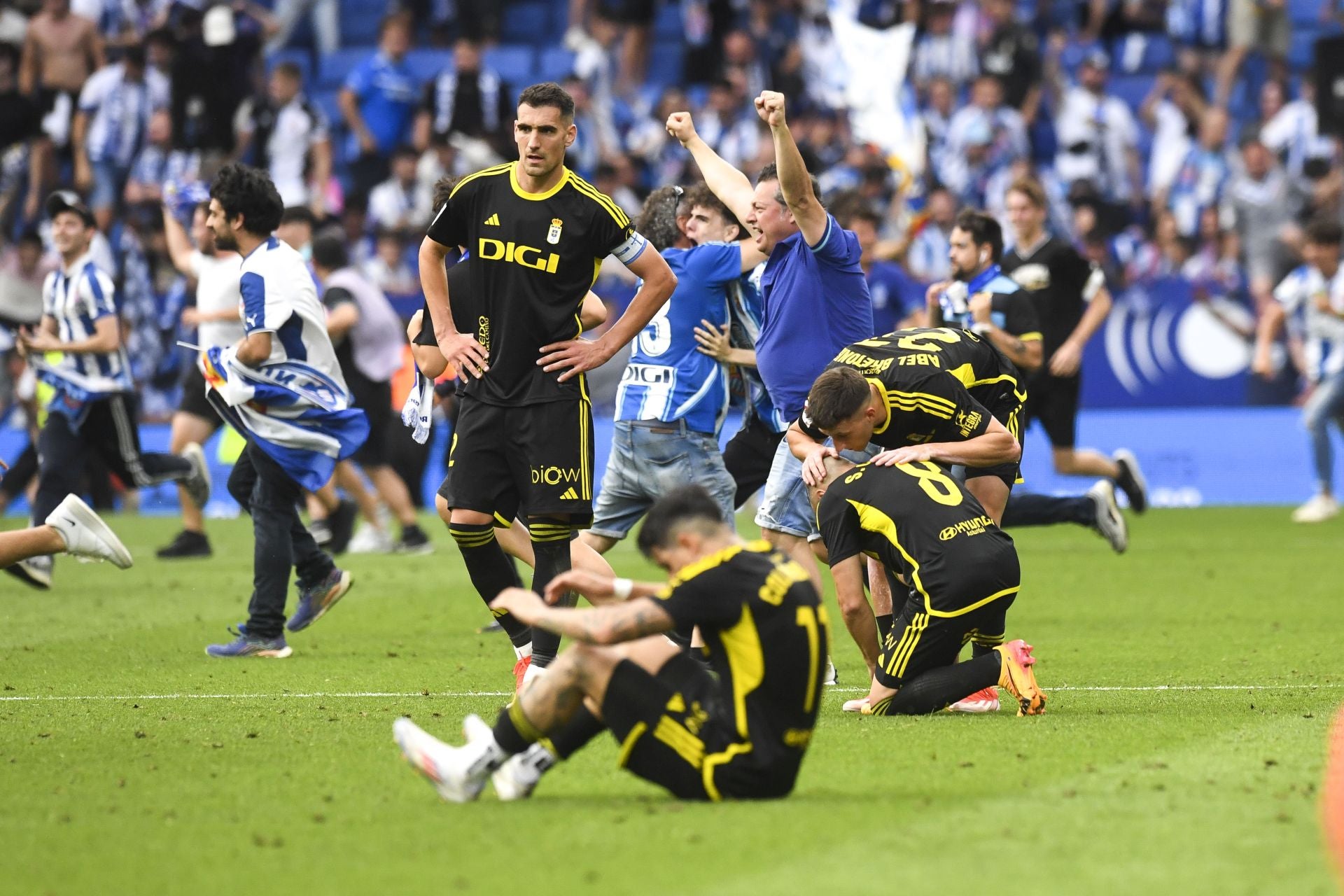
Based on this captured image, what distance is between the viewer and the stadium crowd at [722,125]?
778 inches

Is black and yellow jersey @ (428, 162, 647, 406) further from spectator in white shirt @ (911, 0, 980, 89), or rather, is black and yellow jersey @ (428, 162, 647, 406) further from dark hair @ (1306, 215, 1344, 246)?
spectator in white shirt @ (911, 0, 980, 89)

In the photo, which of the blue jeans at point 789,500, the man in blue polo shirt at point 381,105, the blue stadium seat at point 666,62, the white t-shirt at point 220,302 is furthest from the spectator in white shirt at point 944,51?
the blue jeans at point 789,500

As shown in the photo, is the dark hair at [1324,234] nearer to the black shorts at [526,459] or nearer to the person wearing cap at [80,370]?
the person wearing cap at [80,370]

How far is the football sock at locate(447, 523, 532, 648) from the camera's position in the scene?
749cm

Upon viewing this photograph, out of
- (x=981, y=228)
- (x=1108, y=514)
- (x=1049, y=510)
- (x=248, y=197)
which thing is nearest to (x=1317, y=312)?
(x=1108, y=514)

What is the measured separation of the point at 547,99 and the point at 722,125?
14.3 meters

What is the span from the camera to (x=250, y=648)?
29.9ft

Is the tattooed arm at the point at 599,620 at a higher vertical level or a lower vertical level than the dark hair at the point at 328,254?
higher

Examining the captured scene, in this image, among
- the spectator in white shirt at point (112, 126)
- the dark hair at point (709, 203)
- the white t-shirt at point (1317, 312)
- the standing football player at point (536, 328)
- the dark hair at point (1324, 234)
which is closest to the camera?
the standing football player at point (536, 328)

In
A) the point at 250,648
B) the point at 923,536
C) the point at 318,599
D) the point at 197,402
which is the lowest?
the point at 197,402

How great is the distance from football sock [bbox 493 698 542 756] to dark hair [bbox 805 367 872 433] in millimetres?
2066

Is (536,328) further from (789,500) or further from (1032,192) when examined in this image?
(1032,192)

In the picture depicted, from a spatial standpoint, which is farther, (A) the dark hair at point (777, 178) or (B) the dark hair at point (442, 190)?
(B) the dark hair at point (442, 190)

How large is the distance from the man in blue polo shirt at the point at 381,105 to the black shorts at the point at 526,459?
1512 centimetres
